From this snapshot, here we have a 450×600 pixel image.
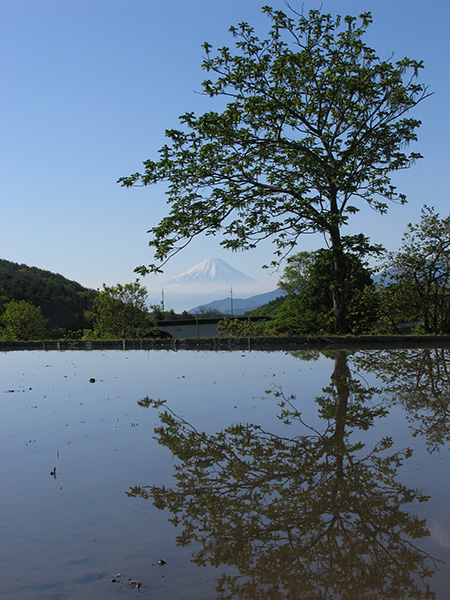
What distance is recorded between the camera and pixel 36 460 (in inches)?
171

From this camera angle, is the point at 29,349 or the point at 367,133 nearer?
the point at 367,133

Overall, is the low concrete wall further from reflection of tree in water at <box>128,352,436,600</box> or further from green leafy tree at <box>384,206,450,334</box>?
reflection of tree in water at <box>128,352,436,600</box>

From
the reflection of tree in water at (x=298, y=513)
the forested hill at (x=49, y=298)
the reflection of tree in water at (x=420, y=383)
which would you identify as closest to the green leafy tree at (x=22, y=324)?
the reflection of tree in water at (x=420, y=383)

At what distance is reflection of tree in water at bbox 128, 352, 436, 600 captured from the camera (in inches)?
91.4

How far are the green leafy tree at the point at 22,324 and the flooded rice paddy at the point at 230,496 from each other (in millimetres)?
23625

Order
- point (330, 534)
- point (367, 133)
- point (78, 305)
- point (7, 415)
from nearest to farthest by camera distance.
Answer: point (330, 534)
point (7, 415)
point (367, 133)
point (78, 305)

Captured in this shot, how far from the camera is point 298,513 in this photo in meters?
3.04

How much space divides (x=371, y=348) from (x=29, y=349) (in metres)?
12.7

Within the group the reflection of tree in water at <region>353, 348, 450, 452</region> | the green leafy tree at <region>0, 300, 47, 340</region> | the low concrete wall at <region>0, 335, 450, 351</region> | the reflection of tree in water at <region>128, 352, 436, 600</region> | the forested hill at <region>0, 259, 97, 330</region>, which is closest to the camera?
the reflection of tree in water at <region>128, 352, 436, 600</region>

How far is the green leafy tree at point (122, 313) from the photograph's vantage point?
25.6 meters

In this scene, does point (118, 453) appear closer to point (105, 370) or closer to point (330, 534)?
point (330, 534)

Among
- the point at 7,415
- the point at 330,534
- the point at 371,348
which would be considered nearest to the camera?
the point at 330,534

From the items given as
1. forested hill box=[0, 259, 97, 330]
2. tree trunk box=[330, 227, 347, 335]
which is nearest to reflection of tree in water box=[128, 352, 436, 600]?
tree trunk box=[330, 227, 347, 335]

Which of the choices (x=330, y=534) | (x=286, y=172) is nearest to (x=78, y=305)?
(x=286, y=172)
